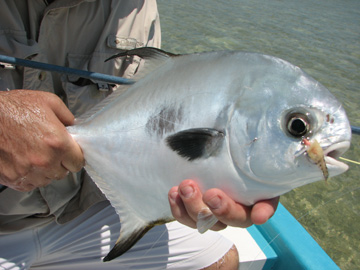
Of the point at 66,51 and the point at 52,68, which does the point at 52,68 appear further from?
the point at 66,51

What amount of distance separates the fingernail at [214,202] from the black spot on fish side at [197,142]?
0.14 meters

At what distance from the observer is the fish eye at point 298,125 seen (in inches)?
37.9

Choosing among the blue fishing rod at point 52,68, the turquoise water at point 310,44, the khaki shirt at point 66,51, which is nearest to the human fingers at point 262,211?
the blue fishing rod at point 52,68

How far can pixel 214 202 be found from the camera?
1.07 meters

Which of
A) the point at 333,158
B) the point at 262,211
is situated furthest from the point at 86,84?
the point at 333,158

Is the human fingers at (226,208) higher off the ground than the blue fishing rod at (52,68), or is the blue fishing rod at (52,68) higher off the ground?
the blue fishing rod at (52,68)

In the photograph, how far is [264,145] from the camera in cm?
100

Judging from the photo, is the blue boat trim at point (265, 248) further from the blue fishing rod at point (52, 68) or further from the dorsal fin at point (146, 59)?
the dorsal fin at point (146, 59)

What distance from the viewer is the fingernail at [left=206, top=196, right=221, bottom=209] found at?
3.50 feet

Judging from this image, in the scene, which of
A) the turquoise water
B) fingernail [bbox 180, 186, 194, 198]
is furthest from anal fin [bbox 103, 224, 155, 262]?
the turquoise water

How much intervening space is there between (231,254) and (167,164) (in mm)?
1081

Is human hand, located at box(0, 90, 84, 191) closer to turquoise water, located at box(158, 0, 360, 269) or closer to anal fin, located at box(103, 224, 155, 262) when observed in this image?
anal fin, located at box(103, 224, 155, 262)

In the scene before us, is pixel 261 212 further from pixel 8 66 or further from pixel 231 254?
pixel 8 66

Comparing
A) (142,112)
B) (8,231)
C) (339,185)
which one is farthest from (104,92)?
(339,185)
